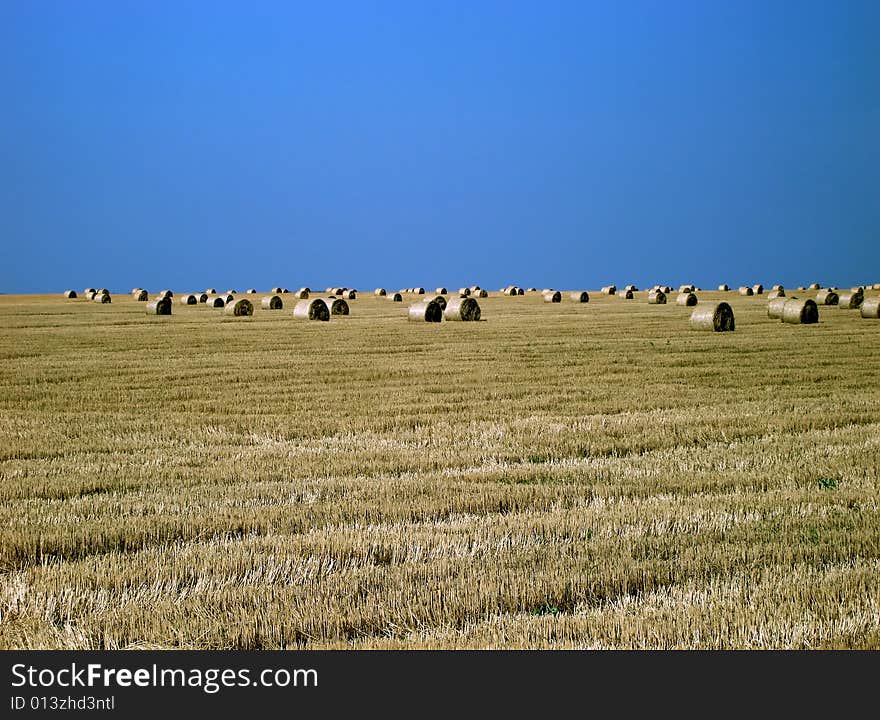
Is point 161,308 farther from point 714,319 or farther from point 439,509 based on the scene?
point 439,509

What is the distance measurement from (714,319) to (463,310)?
965 centimetres

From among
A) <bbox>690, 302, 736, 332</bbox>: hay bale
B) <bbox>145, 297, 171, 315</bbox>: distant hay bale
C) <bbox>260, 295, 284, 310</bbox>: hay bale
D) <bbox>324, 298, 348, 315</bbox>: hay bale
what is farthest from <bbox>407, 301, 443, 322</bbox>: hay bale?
<bbox>260, 295, 284, 310</bbox>: hay bale

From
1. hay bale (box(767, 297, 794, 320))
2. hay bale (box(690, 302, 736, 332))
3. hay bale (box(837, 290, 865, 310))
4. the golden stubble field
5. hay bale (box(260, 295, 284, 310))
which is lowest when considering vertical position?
the golden stubble field

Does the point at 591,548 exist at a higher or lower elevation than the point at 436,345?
lower

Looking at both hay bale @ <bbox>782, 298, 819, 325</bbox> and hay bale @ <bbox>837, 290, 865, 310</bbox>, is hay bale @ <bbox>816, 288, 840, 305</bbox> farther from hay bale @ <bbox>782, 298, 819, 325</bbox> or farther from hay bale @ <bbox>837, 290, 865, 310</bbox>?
hay bale @ <bbox>782, 298, 819, 325</bbox>

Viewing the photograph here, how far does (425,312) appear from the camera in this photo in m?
35.4

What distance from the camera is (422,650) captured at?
4625 mm

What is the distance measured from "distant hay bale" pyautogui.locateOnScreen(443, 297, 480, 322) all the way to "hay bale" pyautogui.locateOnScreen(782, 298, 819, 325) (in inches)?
454

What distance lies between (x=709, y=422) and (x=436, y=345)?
42.4 feet

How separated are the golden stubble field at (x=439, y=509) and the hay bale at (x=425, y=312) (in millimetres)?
16752

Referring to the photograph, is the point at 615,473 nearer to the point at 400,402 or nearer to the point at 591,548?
the point at 591,548

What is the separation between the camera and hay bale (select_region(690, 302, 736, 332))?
30031mm

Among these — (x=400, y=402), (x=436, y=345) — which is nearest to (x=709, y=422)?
(x=400, y=402)

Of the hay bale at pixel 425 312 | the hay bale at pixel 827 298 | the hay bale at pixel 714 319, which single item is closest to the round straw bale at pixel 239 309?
the hay bale at pixel 425 312
